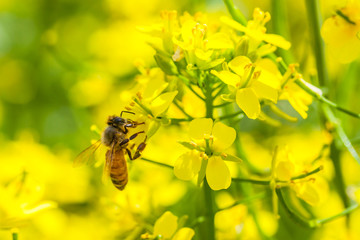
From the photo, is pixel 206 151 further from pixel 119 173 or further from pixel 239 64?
pixel 119 173

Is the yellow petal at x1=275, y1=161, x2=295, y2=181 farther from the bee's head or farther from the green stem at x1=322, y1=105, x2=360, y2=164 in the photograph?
the bee's head

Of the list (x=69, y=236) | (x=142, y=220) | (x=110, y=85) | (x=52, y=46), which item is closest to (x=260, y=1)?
(x=110, y=85)

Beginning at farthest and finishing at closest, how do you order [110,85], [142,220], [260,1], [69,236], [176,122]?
[260,1]
[110,85]
[69,236]
[142,220]
[176,122]

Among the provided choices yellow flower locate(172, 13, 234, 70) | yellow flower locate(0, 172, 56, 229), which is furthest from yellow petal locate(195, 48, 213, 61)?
yellow flower locate(0, 172, 56, 229)

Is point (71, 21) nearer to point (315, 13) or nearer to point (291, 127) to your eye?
point (291, 127)

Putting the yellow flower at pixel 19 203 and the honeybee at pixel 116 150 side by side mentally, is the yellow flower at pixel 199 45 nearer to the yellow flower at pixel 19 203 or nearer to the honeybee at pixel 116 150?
the honeybee at pixel 116 150

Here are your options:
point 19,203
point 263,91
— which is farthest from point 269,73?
point 19,203
